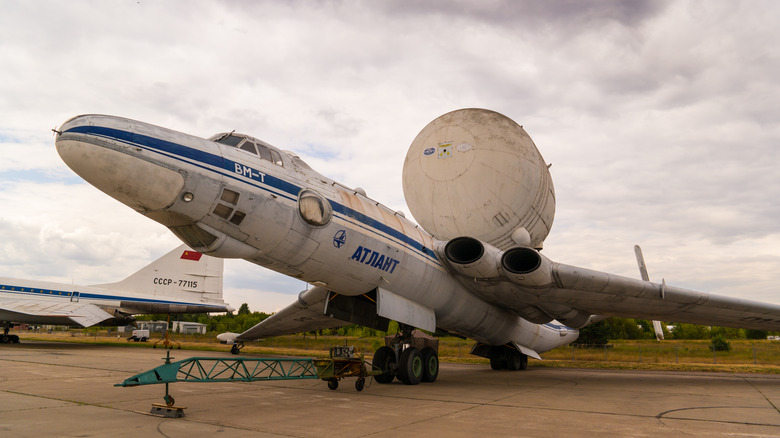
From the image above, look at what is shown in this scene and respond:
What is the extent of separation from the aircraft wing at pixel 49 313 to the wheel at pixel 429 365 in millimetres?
19076

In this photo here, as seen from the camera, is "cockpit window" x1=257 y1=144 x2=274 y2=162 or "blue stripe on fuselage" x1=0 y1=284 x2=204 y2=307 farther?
"blue stripe on fuselage" x1=0 y1=284 x2=204 y2=307

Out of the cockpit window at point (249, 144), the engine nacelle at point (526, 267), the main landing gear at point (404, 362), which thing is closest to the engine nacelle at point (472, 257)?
the engine nacelle at point (526, 267)

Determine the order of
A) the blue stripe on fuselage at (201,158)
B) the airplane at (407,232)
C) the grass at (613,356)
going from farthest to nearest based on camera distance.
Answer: the grass at (613,356), the airplane at (407,232), the blue stripe on fuselage at (201,158)

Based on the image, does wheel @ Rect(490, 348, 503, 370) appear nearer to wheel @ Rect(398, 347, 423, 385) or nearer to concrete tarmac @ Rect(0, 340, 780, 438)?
concrete tarmac @ Rect(0, 340, 780, 438)

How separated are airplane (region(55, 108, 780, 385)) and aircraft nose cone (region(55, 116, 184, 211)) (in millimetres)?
16

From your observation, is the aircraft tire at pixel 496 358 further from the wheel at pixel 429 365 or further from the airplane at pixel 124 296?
the airplane at pixel 124 296

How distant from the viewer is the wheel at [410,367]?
425 inches

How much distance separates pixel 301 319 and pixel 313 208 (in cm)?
785

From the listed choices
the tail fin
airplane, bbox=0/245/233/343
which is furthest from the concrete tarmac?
the tail fin

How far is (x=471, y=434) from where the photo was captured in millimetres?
5777

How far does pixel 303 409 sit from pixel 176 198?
364 centimetres

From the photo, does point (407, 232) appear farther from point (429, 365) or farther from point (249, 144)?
point (249, 144)

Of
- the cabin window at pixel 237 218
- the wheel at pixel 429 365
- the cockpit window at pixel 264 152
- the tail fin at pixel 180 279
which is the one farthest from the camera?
the tail fin at pixel 180 279

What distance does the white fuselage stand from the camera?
253 inches
